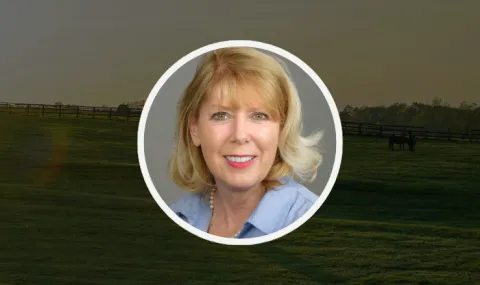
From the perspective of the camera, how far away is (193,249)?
14.2 m

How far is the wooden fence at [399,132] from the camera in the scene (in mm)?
28078

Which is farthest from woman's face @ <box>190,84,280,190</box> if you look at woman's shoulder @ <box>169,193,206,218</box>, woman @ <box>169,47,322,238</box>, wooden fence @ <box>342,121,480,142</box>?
wooden fence @ <box>342,121,480,142</box>

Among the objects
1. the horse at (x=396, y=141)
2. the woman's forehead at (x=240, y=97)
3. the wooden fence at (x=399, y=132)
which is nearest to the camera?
the woman's forehead at (x=240, y=97)

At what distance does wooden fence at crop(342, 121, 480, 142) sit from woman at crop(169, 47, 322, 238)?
85.4 ft

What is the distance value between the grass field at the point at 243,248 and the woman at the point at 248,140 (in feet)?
31.9

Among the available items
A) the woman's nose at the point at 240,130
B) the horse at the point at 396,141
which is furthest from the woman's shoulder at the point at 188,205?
the horse at the point at 396,141

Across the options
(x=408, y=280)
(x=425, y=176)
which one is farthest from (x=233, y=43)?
(x=425, y=176)

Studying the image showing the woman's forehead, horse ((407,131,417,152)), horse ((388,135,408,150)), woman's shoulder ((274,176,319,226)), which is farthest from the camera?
horse ((388,135,408,150))

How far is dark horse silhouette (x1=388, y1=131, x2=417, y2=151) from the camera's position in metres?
28.5

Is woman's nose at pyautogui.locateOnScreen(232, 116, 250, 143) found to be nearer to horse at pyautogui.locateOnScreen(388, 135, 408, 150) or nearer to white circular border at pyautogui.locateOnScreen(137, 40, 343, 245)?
white circular border at pyautogui.locateOnScreen(137, 40, 343, 245)

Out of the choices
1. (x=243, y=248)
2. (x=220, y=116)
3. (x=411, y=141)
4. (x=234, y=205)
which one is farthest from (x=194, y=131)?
(x=411, y=141)

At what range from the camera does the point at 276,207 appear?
184 centimetres

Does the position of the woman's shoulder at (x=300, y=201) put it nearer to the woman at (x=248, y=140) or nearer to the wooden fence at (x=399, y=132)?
the woman at (x=248, y=140)

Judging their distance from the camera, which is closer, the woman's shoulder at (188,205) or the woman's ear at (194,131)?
the woman's ear at (194,131)
